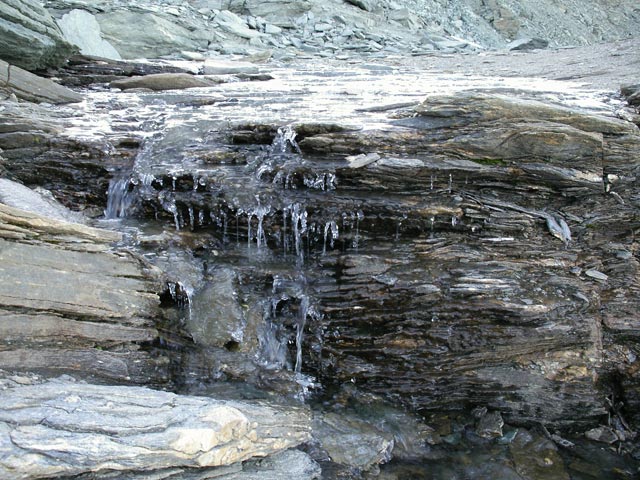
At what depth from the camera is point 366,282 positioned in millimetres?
8227

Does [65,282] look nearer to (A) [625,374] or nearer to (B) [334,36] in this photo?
(A) [625,374]

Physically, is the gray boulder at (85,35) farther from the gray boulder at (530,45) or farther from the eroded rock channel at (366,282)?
the gray boulder at (530,45)

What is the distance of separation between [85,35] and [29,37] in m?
5.70

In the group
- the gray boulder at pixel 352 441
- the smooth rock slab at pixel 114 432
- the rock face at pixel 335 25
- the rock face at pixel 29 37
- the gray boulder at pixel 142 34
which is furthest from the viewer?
the rock face at pixel 335 25

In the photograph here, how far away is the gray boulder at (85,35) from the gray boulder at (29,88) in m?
4.99

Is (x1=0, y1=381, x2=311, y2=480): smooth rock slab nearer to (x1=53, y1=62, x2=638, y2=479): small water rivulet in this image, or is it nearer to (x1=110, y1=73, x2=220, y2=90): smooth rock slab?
(x1=53, y1=62, x2=638, y2=479): small water rivulet

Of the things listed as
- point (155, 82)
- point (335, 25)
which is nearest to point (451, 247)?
point (155, 82)

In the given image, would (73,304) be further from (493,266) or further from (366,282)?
(493,266)

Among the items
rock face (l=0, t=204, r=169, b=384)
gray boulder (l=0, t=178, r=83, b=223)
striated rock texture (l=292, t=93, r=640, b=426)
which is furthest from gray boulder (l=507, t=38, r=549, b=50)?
rock face (l=0, t=204, r=169, b=384)

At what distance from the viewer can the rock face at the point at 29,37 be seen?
12.4 metres

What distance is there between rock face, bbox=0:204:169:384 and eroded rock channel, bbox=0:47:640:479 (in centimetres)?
2

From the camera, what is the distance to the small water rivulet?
7.82 metres

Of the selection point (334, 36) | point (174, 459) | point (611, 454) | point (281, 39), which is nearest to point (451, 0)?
point (334, 36)

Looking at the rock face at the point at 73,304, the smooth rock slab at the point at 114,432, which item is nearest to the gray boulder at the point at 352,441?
the smooth rock slab at the point at 114,432
